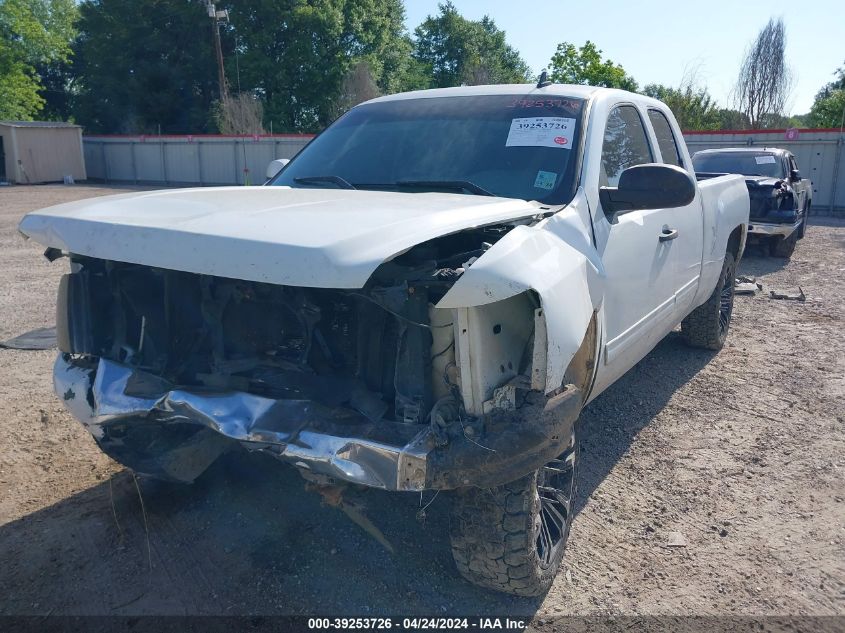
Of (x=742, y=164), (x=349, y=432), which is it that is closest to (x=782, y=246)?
(x=742, y=164)

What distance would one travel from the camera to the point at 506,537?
8.27 feet

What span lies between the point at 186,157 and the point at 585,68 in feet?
58.5

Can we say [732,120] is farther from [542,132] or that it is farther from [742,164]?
[542,132]

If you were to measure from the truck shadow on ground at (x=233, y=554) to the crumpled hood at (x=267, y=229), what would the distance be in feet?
3.43

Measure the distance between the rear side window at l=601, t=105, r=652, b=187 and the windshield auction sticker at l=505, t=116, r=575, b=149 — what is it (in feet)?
0.76

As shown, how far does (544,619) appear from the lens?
264 cm

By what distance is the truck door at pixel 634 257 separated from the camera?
3.16 m

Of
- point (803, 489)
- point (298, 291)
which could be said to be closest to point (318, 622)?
point (298, 291)

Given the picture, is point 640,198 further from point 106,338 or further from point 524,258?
point 106,338

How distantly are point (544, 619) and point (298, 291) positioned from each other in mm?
1562

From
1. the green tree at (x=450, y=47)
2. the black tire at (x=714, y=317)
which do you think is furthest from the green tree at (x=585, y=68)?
the black tire at (x=714, y=317)

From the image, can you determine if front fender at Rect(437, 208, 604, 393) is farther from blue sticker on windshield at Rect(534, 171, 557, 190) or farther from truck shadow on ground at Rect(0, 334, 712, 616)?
truck shadow on ground at Rect(0, 334, 712, 616)

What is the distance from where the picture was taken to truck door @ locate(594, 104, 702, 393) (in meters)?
3.16

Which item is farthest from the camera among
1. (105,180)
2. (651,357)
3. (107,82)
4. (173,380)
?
(107,82)
